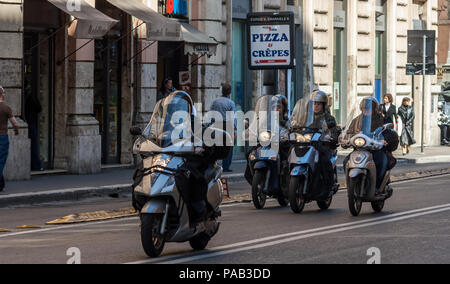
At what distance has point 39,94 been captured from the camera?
78.1 ft

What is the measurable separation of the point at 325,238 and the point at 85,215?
4248 mm

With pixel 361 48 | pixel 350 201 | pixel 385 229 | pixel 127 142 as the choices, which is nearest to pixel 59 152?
pixel 127 142

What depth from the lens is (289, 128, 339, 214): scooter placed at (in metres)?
16.0

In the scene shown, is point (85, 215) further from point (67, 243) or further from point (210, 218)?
point (210, 218)

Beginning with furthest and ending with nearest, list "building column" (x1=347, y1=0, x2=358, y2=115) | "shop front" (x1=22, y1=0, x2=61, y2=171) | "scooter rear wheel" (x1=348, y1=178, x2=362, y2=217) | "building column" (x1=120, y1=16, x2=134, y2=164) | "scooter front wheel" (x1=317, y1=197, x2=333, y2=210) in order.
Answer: "building column" (x1=347, y1=0, x2=358, y2=115)
"building column" (x1=120, y1=16, x2=134, y2=164)
"shop front" (x1=22, y1=0, x2=61, y2=171)
"scooter front wheel" (x1=317, y1=197, x2=333, y2=210)
"scooter rear wheel" (x1=348, y1=178, x2=362, y2=217)

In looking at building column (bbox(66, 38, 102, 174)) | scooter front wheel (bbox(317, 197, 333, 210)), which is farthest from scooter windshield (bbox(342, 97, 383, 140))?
building column (bbox(66, 38, 102, 174))

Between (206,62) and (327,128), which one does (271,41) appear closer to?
(206,62)

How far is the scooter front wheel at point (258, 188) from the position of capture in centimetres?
1694

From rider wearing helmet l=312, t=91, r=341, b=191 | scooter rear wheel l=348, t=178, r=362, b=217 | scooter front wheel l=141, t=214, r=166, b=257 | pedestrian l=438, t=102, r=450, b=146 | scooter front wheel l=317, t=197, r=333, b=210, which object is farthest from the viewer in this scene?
pedestrian l=438, t=102, r=450, b=146

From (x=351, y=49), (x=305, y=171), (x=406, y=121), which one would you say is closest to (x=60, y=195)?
(x=305, y=171)

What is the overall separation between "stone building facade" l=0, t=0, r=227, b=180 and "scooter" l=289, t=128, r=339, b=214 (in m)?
7.02

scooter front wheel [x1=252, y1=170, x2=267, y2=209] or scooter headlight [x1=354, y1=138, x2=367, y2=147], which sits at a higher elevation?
scooter headlight [x1=354, y1=138, x2=367, y2=147]

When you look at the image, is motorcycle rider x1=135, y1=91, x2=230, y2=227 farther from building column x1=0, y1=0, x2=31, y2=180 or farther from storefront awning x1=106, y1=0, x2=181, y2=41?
storefront awning x1=106, y1=0, x2=181, y2=41

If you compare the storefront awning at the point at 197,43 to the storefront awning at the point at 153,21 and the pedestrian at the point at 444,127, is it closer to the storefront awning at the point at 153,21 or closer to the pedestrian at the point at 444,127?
the storefront awning at the point at 153,21
